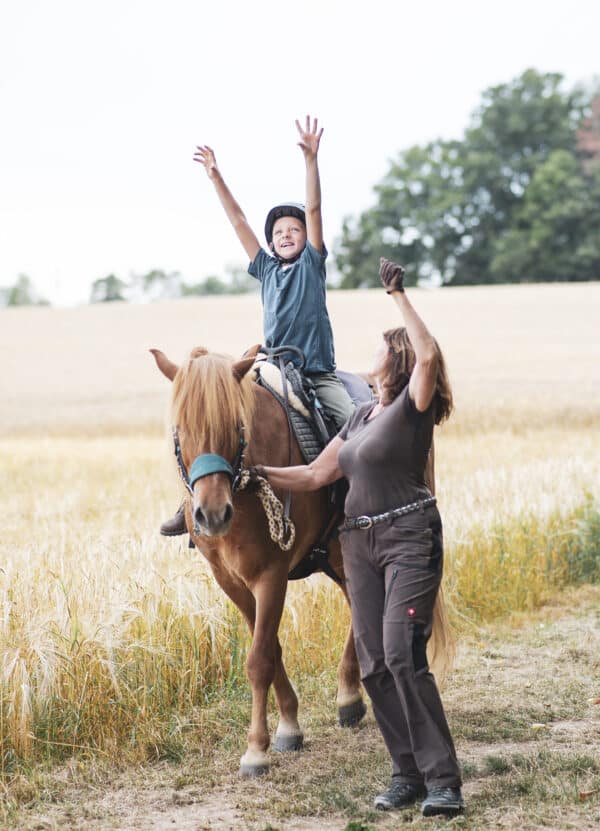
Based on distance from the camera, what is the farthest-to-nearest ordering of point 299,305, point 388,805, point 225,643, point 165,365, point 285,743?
point 225,643
point 299,305
point 285,743
point 165,365
point 388,805

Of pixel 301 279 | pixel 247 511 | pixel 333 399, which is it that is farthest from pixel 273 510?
pixel 301 279

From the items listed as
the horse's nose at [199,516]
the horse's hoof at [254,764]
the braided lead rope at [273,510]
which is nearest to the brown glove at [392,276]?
the braided lead rope at [273,510]

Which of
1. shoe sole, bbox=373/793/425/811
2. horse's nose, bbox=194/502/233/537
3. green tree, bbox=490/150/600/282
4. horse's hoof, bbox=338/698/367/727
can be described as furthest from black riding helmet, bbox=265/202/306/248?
green tree, bbox=490/150/600/282

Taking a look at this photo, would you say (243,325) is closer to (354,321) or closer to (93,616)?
(354,321)

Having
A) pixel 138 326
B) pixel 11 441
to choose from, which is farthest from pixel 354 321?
pixel 11 441

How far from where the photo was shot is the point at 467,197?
59.8 m

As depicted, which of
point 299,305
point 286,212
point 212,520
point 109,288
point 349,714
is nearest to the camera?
point 212,520

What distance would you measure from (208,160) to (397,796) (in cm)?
350

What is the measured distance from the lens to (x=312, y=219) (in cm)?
549

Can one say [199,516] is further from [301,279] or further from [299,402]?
[301,279]

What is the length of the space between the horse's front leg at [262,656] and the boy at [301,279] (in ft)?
2.13

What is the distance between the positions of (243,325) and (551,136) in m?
34.4

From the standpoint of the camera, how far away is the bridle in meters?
4.31

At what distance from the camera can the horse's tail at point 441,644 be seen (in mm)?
5180
